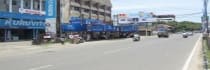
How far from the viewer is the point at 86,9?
111 metres

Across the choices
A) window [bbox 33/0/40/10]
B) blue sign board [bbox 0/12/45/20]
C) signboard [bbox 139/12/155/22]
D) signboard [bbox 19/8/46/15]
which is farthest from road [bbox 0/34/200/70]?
signboard [bbox 139/12/155/22]

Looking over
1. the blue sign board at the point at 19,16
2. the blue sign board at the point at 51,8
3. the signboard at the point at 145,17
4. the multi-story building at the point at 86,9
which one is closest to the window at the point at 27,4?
the blue sign board at the point at 19,16

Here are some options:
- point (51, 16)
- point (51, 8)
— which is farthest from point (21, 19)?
point (51, 16)

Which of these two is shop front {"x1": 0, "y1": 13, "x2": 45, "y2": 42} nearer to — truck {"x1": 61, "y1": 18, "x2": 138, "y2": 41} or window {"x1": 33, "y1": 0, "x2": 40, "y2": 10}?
window {"x1": 33, "y1": 0, "x2": 40, "y2": 10}

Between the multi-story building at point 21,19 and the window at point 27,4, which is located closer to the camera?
the multi-story building at point 21,19

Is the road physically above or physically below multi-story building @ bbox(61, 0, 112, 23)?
below

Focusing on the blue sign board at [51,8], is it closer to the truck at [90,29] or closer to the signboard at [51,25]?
→ the truck at [90,29]

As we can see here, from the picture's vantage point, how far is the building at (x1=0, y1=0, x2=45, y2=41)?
62.8m

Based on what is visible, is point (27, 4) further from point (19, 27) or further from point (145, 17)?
point (145, 17)

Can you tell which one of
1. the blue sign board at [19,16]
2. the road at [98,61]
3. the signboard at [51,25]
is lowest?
the road at [98,61]

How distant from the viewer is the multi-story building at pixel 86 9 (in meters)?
97.5

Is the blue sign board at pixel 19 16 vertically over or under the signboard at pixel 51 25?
over

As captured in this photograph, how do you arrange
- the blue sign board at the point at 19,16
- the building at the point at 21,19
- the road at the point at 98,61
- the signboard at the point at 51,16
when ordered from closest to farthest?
the road at the point at 98,61
the signboard at the point at 51,16
the blue sign board at the point at 19,16
the building at the point at 21,19

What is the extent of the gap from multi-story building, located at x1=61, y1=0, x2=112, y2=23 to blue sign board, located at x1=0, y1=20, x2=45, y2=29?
2226cm
